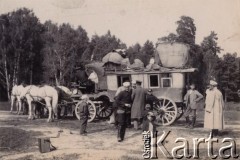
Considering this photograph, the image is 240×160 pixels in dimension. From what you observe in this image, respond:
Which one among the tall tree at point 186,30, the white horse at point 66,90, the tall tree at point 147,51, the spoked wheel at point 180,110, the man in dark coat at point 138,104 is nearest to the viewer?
the tall tree at point 186,30

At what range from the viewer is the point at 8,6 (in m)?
6.41

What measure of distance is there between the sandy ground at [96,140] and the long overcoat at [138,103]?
27 centimetres

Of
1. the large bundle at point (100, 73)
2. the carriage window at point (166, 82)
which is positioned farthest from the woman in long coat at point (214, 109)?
the large bundle at point (100, 73)

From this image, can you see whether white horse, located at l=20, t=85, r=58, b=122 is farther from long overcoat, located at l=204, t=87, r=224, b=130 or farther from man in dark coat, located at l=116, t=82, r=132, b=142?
long overcoat, located at l=204, t=87, r=224, b=130

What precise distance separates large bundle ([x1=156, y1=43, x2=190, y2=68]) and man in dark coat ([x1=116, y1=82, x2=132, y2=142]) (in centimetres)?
94

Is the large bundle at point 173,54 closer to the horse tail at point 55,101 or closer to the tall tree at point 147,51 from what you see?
the tall tree at point 147,51

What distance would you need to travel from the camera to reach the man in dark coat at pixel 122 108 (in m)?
5.93

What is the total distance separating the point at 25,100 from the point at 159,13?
13.1 feet

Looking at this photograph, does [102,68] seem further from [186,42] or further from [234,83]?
[234,83]

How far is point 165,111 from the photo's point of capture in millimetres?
7031

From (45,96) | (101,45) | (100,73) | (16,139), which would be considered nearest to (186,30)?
(101,45)

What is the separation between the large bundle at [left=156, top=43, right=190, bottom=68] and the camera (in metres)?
6.57

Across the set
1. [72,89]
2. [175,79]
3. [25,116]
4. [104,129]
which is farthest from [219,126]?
[25,116]

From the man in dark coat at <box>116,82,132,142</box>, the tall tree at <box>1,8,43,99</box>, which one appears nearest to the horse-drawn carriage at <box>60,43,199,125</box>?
the man in dark coat at <box>116,82,132,142</box>
